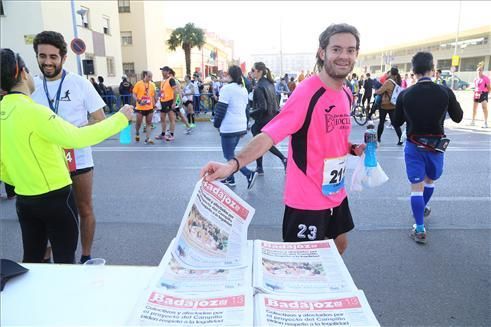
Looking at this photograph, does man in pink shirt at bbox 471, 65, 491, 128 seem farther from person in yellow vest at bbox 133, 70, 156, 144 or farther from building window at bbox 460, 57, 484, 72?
building window at bbox 460, 57, 484, 72

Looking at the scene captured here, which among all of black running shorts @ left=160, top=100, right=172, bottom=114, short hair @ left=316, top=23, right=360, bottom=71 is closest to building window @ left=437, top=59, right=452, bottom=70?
black running shorts @ left=160, top=100, right=172, bottom=114

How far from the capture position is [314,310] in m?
1.33

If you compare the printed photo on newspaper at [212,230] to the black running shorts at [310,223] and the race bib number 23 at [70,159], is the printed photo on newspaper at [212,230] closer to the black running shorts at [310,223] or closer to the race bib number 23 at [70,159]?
the black running shorts at [310,223]

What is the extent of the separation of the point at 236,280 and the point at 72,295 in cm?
65

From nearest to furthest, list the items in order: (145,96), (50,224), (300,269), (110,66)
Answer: (300,269) < (50,224) < (145,96) < (110,66)

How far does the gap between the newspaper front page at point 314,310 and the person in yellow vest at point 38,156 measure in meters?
1.36

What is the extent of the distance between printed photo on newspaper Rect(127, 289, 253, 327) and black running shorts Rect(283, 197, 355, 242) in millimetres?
986

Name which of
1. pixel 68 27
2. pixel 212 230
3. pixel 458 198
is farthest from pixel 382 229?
pixel 68 27

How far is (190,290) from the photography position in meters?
1.41

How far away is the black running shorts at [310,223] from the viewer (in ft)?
7.60

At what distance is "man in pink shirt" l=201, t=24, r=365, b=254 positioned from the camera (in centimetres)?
219

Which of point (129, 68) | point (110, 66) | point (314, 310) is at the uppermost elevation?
point (129, 68)

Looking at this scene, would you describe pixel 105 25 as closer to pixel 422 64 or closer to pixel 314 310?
pixel 422 64

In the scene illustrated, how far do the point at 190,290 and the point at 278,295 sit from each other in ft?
1.05
